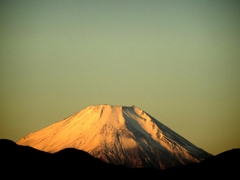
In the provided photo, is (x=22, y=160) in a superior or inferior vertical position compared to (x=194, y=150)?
superior

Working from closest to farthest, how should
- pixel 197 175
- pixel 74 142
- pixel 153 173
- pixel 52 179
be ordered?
1. pixel 52 179
2. pixel 197 175
3. pixel 153 173
4. pixel 74 142

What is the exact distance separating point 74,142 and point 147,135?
2486cm

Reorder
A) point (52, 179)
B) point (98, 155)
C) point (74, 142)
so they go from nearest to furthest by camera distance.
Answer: point (52, 179) → point (98, 155) → point (74, 142)

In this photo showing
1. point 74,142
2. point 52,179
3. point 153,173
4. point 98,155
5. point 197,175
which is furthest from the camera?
point 74,142

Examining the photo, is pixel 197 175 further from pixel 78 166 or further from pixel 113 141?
pixel 113 141

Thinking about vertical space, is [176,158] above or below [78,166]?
below

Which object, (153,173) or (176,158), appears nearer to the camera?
(153,173)

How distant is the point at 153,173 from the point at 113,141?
8727 cm

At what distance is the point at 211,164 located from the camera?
98.5 m

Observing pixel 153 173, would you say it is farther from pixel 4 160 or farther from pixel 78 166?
pixel 4 160

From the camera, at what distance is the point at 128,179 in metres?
99.4

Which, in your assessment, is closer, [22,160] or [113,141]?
[22,160]

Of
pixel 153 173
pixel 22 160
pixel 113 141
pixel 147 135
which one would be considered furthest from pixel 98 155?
pixel 22 160

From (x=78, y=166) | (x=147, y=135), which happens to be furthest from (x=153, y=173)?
(x=147, y=135)
